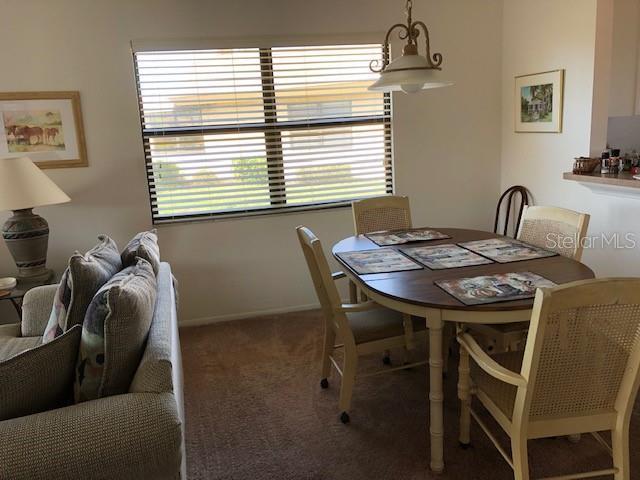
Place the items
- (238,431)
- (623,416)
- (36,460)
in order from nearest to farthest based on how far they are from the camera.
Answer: (36,460), (623,416), (238,431)

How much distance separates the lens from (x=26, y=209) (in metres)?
3.08

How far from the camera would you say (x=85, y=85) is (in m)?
3.39

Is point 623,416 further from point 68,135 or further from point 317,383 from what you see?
point 68,135

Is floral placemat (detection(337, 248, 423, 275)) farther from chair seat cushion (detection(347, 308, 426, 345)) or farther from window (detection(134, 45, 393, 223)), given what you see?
window (detection(134, 45, 393, 223))

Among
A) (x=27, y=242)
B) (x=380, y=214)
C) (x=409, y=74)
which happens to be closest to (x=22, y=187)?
(x=27, y=242)

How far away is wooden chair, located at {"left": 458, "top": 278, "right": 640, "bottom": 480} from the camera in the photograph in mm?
1512

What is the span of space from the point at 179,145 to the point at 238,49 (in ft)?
2.56

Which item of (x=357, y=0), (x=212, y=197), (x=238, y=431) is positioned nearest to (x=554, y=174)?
(x=357, y=0)

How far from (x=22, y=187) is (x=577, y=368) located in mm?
2914

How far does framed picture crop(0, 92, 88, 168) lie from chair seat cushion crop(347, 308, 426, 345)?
2.20 m

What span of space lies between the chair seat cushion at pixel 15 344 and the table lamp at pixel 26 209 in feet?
2.21

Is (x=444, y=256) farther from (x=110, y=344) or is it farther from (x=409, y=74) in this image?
(x=110, y=344)

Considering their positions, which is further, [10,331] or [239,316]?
[239,316]

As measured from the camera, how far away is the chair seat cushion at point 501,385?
5.91ft
